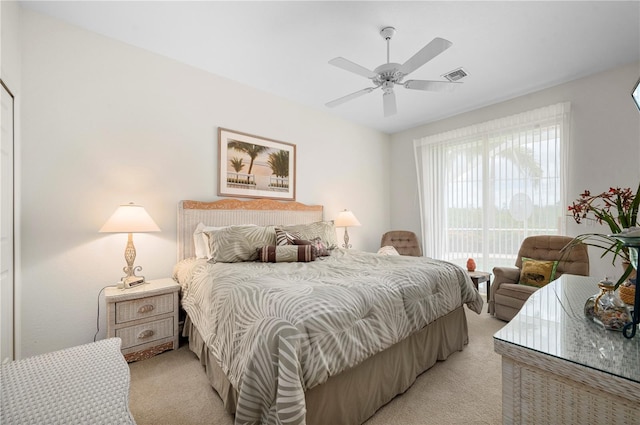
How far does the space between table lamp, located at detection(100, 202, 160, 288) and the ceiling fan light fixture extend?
3434mm

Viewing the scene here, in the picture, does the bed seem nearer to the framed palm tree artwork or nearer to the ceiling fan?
the framed palm tree artwork

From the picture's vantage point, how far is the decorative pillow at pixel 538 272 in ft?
Result: 9.35

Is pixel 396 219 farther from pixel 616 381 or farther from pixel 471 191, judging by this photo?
pixel 616 381

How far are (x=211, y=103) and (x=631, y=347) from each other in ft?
12.0

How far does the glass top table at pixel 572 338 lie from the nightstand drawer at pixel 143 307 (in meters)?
2.44

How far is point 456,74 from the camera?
3.09 m

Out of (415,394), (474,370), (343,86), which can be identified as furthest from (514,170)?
(415,394)

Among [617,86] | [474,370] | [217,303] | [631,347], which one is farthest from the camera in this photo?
[617,86]

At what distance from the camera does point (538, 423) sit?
0.87 metres

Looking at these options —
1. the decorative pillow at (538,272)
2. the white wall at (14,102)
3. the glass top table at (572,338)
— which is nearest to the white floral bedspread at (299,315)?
the glass top table at (572,338)

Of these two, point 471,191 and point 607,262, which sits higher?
point 471,191

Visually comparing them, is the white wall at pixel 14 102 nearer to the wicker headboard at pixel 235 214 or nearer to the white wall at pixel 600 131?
the wicker headboard at pixel 235 214

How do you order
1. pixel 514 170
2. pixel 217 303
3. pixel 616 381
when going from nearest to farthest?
pixel 616 381 < pixel 217 303 < pixel 514 170

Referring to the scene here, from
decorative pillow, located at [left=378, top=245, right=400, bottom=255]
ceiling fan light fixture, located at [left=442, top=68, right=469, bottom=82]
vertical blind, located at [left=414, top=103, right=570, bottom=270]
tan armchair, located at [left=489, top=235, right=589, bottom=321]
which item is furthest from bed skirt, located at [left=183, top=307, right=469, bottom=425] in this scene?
ceiling fan light fixture, located at [left=442, top=68, right=469, bottom=82]
